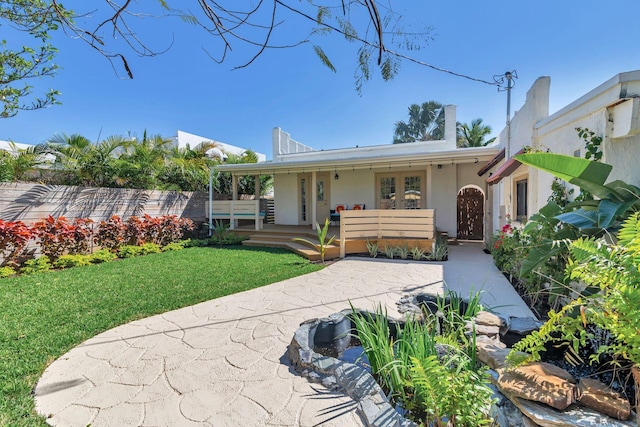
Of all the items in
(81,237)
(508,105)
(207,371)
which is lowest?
(207,371)

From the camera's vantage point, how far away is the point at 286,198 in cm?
1457

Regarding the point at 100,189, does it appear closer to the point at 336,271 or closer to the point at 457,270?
the point at 336,271

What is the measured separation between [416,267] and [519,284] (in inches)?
89.3

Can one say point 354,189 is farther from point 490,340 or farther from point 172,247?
point 490,340

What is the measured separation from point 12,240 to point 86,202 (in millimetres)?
2457

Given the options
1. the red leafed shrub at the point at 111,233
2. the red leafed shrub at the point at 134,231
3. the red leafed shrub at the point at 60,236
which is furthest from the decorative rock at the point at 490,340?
the red leafed shrub at the point at 134,231

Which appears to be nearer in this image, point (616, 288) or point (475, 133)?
point (616, 288)

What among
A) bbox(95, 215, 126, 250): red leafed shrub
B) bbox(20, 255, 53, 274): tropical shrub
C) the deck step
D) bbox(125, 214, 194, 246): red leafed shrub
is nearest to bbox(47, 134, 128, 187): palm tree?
bbox(95, 215, 126, 250): red leafed shrub

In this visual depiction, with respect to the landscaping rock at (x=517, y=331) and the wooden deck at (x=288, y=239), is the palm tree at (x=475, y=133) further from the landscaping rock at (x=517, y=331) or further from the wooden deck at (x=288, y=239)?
the landscaping rock at (x=517, y=331)

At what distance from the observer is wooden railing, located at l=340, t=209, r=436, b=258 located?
8.98 m

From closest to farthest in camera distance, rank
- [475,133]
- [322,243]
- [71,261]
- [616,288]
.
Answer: [616,288]
[71,261]
[322,243]
[475,133]

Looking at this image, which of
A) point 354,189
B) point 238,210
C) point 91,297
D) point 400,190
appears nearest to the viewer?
point 91,297

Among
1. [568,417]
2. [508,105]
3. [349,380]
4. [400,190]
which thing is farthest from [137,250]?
[508,105]

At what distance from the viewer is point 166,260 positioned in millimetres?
8625
